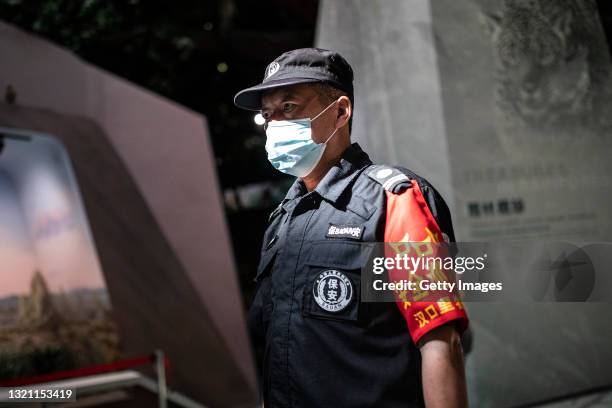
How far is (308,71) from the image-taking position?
1314 millimetres

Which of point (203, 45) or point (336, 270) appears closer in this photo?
point (336, 270)

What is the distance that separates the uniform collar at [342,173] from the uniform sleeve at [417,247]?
0.47ft

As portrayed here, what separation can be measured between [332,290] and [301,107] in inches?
19.1

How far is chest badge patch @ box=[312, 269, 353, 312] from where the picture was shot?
1.18 m

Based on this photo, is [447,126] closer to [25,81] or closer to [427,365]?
[427,365]

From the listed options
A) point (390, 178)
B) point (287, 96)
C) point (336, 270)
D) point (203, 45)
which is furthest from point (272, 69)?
point (203, 45)

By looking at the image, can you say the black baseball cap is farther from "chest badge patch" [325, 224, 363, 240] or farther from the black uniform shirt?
"chest badge patch" [325, 224, 363, 240]

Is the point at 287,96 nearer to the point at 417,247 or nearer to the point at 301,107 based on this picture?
the point at 301,107

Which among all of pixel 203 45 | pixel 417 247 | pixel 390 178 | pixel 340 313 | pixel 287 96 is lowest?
pixel 340 313

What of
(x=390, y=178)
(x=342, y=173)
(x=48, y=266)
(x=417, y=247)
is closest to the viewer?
(x=417, y=247)

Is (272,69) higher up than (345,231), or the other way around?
(272,69)

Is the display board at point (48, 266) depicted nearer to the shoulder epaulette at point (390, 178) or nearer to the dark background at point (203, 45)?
the dark background at point (203, 45)

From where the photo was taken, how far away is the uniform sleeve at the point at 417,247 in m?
1.08

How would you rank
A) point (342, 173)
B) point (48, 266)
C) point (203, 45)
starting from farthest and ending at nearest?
point (203, 45), point (48, 266), point (342, 173)
